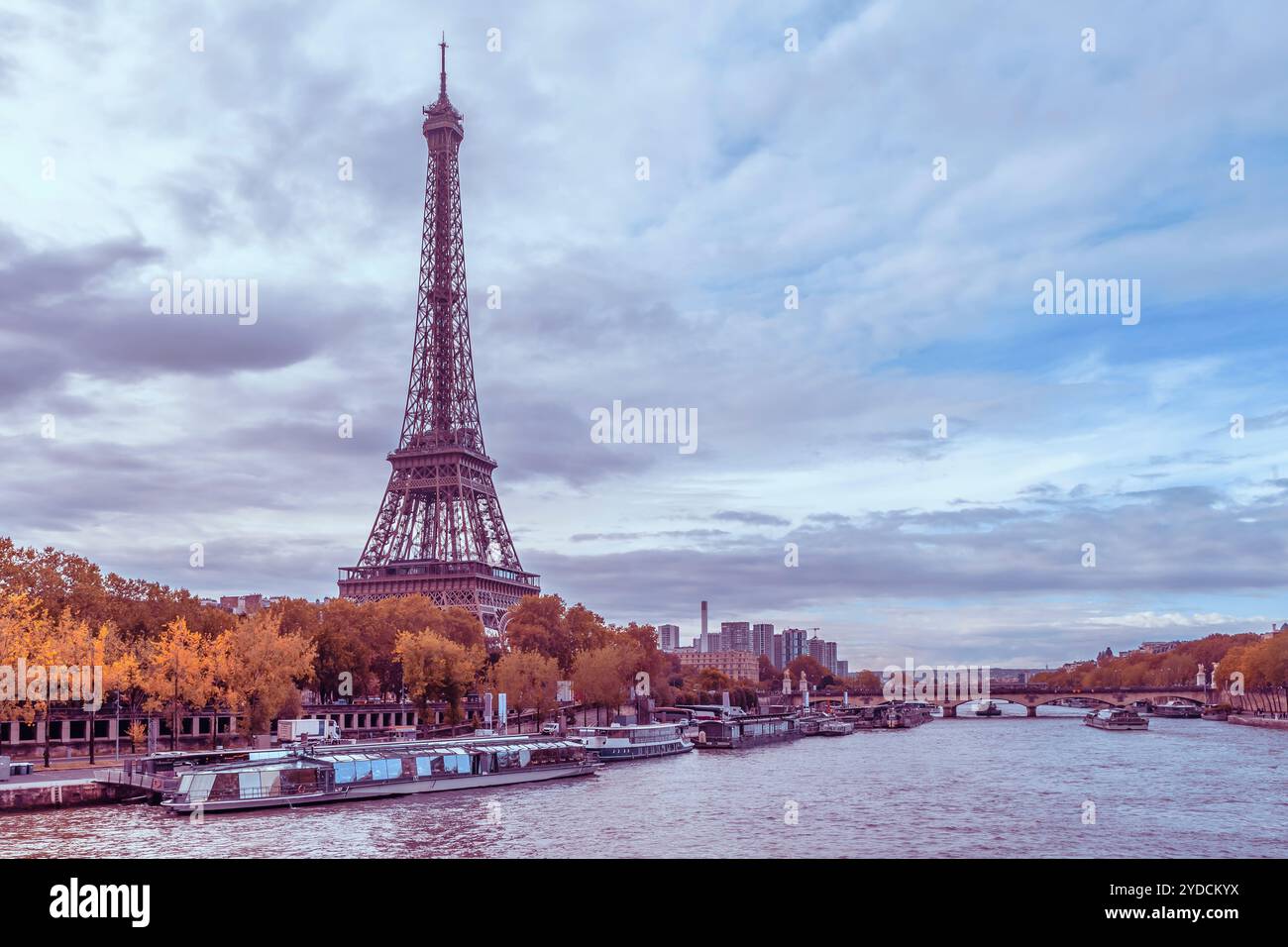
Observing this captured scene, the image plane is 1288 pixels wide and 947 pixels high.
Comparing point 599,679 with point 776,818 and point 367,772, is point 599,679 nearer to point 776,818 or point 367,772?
point 367,772

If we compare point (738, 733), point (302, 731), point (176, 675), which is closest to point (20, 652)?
point (176, 675)

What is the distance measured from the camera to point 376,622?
359 feet

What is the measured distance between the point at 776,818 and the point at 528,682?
60.4 m

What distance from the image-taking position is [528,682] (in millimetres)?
110812

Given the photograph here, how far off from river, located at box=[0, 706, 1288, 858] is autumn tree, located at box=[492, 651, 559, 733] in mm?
23395

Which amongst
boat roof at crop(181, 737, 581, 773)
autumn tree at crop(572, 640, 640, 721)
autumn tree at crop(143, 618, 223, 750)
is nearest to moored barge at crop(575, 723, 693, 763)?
boat roof at crop(181, 737, 581, 773)

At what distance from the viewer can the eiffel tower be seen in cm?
14862

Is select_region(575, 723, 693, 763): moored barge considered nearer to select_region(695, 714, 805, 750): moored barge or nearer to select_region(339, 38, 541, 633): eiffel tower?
select_region(695, 714, 805, 750): moored barge

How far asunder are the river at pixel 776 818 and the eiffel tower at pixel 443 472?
218 feet

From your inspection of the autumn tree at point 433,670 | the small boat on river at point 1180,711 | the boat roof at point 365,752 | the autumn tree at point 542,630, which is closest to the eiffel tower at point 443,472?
the autumn tree at point 542,630

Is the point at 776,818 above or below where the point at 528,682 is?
below

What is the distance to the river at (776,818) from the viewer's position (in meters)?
43.3
